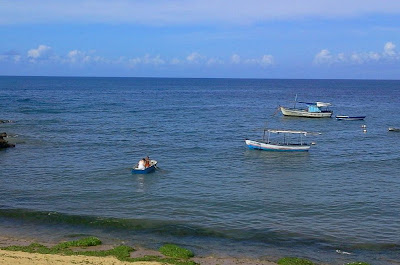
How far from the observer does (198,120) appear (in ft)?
292

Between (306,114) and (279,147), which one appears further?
(306,114)

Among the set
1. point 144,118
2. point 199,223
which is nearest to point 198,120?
point 144,118

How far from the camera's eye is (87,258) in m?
23.3

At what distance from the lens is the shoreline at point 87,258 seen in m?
22.6

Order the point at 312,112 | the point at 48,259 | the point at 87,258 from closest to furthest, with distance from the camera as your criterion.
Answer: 1. the point at 48,259
2. the point at 87,258
3. the point at 312,112

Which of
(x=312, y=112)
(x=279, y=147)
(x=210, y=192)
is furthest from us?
(x=312, y=112)

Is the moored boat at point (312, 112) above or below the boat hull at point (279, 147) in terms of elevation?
above

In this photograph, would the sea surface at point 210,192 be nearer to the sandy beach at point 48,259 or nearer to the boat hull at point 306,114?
the sandy beach at point 48,259

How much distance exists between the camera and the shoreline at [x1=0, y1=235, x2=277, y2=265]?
22594 millimetres

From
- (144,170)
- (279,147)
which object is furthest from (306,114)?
(144,170)

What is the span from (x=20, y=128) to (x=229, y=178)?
144 feet

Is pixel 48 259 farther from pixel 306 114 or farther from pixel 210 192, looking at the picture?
pixel 306 114

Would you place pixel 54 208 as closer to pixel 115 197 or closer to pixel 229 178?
pixel 115 197

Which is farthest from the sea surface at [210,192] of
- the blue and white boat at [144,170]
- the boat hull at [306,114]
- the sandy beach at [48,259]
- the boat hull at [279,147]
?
the boat hull at [306,114]
